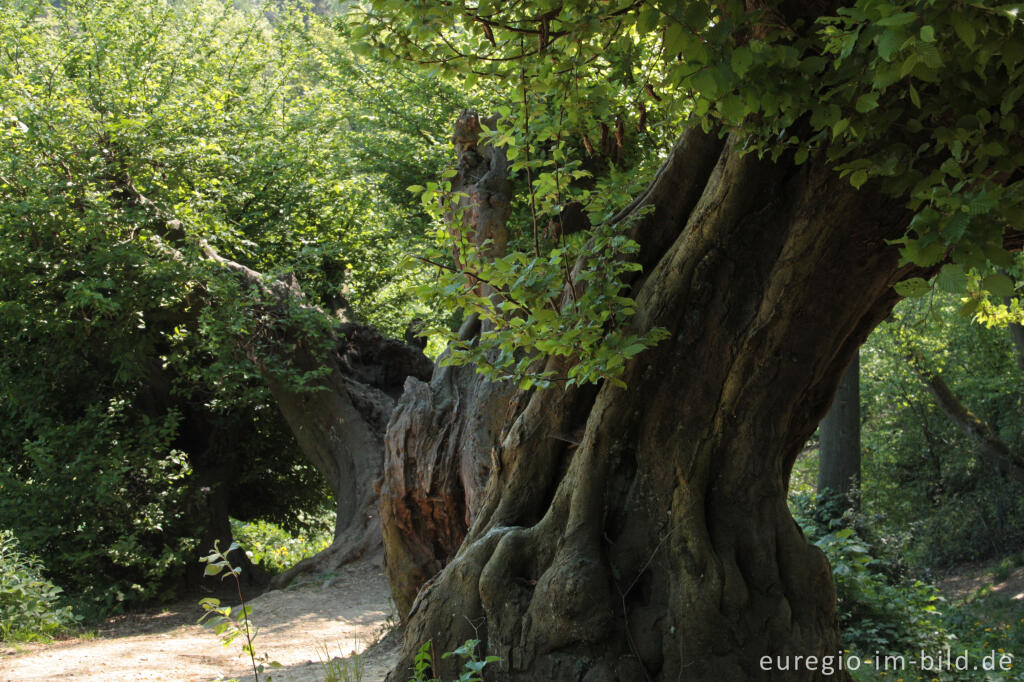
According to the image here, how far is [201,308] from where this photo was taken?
41.2ft

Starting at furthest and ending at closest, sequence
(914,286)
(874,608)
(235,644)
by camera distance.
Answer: (235,644), (874,608), (914,286)

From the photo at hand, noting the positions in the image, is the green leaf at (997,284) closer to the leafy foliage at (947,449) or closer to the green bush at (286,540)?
the green bush at (286,540)

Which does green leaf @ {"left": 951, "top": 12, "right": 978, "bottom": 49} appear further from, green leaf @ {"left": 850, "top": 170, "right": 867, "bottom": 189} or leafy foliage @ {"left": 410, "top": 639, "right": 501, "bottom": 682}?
leafy foliage @ {"left": 410, "top": 639, "right": 501, "bottom": 682}

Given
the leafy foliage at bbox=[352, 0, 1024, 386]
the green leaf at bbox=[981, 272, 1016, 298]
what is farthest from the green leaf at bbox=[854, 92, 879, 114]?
the green leaf at bbox=[981, 272, 1016, 298]

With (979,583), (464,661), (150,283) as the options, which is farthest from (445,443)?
(979,583)

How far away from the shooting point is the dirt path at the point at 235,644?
24.8ft

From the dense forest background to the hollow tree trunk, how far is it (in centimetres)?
140

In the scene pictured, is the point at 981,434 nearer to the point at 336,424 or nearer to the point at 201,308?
the point at 336,424

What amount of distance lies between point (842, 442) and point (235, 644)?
8.68m

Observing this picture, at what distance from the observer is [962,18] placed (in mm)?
2803

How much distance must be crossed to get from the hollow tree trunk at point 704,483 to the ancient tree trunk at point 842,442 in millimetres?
7749

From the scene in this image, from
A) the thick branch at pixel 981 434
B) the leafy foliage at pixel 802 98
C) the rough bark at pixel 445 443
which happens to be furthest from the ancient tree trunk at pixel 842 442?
the leafy foliage at pixel 802 98

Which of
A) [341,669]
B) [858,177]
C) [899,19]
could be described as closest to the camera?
[899,19]

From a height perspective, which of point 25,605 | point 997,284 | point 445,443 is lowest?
point 25,605
